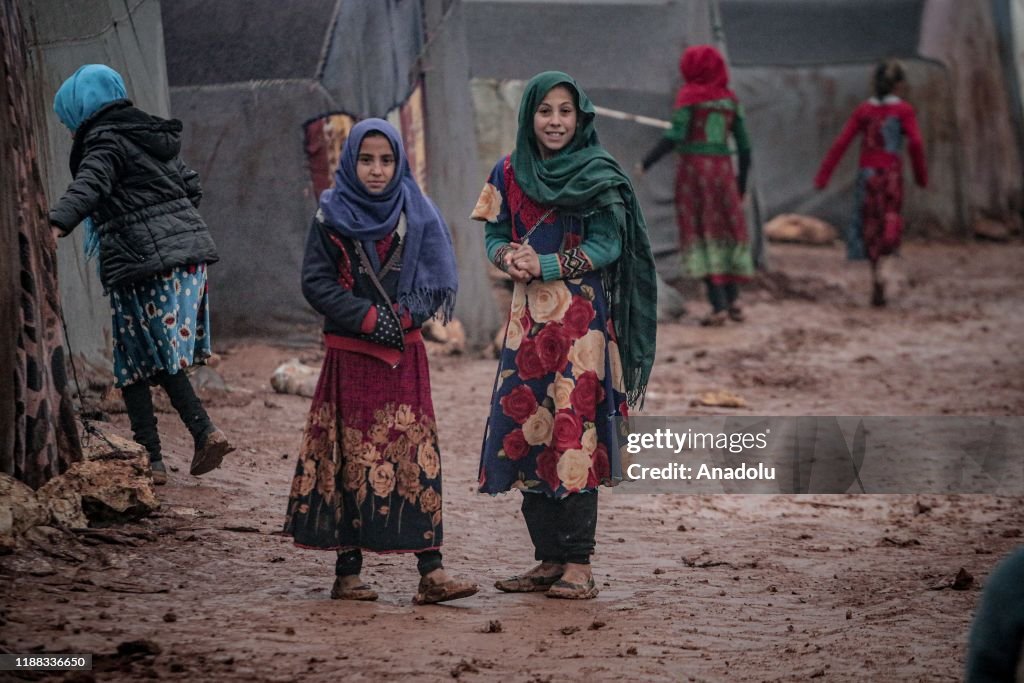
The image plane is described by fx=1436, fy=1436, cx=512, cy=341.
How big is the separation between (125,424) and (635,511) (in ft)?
6.81

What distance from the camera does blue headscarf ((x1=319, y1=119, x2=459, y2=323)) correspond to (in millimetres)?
3994

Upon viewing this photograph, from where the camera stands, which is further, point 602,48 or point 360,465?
→ point 602,48

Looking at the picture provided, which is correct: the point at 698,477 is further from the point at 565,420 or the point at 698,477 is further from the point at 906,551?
the point at 565,420

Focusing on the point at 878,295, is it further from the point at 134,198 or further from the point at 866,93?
the point at 134,198

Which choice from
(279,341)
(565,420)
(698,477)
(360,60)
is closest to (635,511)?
(698,477)

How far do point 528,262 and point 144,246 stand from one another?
152 centimetres

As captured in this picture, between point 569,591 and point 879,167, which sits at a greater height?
point 879,167

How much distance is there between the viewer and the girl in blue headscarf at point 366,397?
13.1ft

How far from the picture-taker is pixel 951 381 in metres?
8.51

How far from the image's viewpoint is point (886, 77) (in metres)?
10.9

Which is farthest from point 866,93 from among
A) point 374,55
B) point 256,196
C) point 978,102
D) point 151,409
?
point 151,409

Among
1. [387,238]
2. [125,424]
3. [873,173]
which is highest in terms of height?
[873,173]

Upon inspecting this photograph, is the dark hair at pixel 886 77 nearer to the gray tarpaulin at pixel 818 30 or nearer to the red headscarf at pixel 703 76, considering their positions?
the red headscarf at pixel 703 76

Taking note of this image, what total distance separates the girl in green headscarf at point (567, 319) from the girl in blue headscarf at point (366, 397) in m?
0.31
